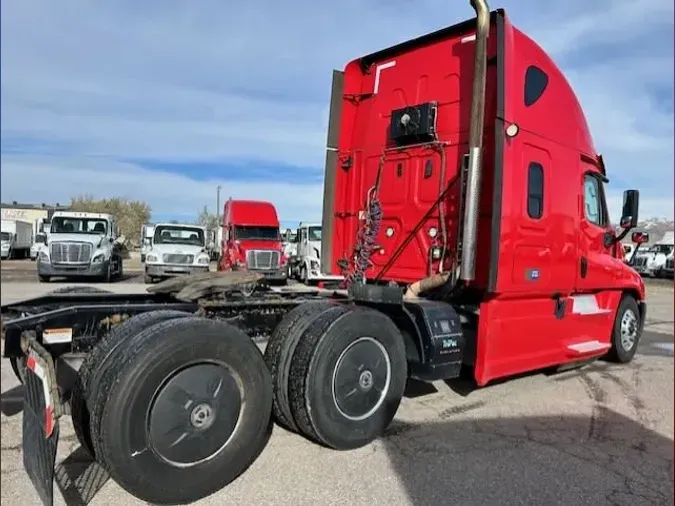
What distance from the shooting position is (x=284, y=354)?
14.0 ft

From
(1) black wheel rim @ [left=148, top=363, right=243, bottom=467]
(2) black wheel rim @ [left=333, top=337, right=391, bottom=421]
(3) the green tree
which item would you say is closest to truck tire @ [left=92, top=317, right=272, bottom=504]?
(1) black wheel rim @ [left=148, top=363, right=243, bottom=467]

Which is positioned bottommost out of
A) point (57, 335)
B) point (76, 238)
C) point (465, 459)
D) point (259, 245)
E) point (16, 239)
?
point (465, 459)

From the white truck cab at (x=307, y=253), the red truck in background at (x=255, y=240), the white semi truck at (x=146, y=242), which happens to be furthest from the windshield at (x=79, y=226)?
the white truck cab at (x=307, y=253)

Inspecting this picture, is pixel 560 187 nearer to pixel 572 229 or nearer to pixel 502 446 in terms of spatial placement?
pixel 572 229

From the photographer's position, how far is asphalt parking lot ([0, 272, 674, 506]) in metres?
3.54

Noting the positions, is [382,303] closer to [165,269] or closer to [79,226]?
[165,269]

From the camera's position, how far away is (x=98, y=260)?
18.5 m

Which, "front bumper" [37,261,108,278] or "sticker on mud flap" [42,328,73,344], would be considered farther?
"front bumper" [37,261,108,278]

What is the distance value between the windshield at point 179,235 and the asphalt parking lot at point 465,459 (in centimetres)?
1507

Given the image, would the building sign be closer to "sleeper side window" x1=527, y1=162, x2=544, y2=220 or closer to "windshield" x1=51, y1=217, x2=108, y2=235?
"windshield" x1=51, y1=217, x2=108, y2=235

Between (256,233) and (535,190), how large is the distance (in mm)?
16705

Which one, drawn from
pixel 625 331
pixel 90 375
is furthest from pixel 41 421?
pixel 625 331

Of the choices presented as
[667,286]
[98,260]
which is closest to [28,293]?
[98,260]

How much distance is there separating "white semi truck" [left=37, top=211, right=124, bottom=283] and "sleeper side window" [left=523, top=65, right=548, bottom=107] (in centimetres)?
1665
